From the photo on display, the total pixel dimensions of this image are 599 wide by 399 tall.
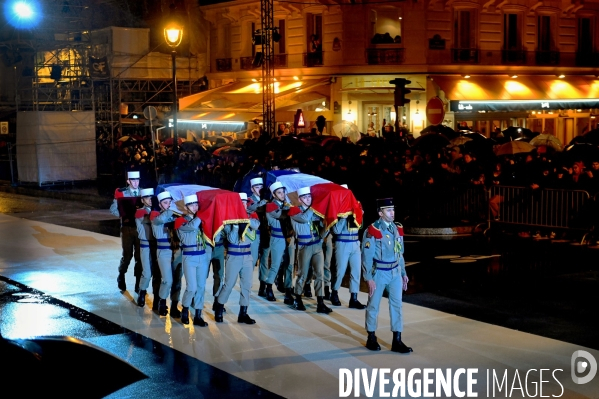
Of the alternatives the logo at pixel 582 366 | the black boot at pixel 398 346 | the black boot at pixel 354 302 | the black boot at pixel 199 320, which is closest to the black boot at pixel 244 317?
the black boot at pixel 199 320

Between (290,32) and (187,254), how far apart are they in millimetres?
27815

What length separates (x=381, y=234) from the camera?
959cm

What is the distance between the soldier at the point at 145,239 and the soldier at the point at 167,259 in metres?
0.48

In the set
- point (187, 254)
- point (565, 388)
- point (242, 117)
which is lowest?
point (565, 388)

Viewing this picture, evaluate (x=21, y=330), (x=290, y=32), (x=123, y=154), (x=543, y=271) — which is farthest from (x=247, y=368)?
(x=290, y=32)

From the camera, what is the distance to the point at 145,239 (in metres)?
11.9

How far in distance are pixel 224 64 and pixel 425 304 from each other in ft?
99.1

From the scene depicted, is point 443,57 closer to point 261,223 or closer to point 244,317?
point 261,223

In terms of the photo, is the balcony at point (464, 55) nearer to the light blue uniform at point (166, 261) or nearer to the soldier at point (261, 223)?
the soldier at point (261, 223)

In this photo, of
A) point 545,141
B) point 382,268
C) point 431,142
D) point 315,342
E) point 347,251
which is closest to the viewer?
point 382,268

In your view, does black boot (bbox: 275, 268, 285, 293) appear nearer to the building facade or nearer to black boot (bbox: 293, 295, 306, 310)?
black boot (bbox: 293, 295, 306, 310)

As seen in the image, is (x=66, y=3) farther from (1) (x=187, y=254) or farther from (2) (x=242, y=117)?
(1) (x=187, y=254)

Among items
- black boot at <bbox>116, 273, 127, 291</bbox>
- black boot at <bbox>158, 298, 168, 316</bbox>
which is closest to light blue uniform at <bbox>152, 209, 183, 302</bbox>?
black boot at <bbox>158, 298, 168, 316</bbox>

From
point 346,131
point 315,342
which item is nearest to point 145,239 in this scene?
point 315,342
